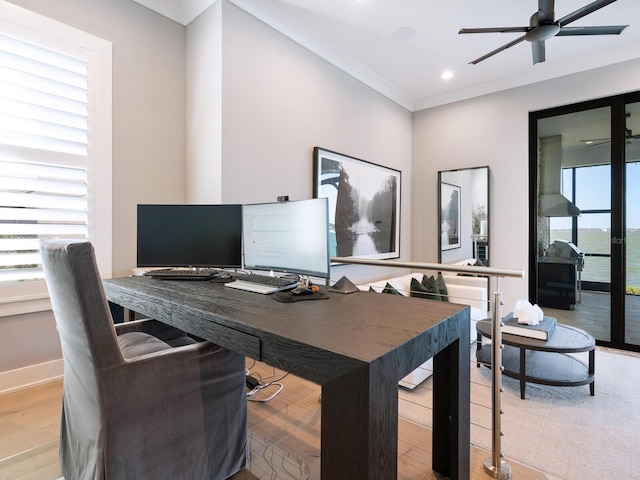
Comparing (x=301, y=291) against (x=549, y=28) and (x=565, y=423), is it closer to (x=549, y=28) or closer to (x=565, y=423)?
(x=565, y=423)

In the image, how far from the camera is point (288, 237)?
1665 millimetres

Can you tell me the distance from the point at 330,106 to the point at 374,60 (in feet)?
2.73

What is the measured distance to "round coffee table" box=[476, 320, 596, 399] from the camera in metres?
2.34

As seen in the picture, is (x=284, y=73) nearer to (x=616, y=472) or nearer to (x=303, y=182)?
(x=303, y=182)

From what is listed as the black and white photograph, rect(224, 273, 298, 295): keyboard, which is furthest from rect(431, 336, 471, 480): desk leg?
the black and white photograph

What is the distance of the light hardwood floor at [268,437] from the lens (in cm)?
156

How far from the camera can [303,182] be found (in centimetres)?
329

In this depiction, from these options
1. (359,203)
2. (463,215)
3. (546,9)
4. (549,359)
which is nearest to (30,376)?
(359,203)

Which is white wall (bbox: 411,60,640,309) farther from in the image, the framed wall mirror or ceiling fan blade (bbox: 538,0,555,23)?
ceiling fan blade (bbox: 538,0,555,23)

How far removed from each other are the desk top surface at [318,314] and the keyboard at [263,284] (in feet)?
0.18

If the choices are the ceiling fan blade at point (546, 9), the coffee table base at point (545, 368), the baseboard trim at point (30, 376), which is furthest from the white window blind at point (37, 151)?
the ceiling fan blade at point (546, 9)

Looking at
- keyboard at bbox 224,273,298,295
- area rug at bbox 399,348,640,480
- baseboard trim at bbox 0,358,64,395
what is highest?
keyboard at bbox 224,273,298,295

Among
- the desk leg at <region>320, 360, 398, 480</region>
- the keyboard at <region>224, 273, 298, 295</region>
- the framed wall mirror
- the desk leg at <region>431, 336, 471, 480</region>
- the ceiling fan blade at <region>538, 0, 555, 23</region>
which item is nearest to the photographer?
the desk leg at <region>320, 360, 398, 480</region>

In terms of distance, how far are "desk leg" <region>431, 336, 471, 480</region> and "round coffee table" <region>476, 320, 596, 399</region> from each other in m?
1.27
